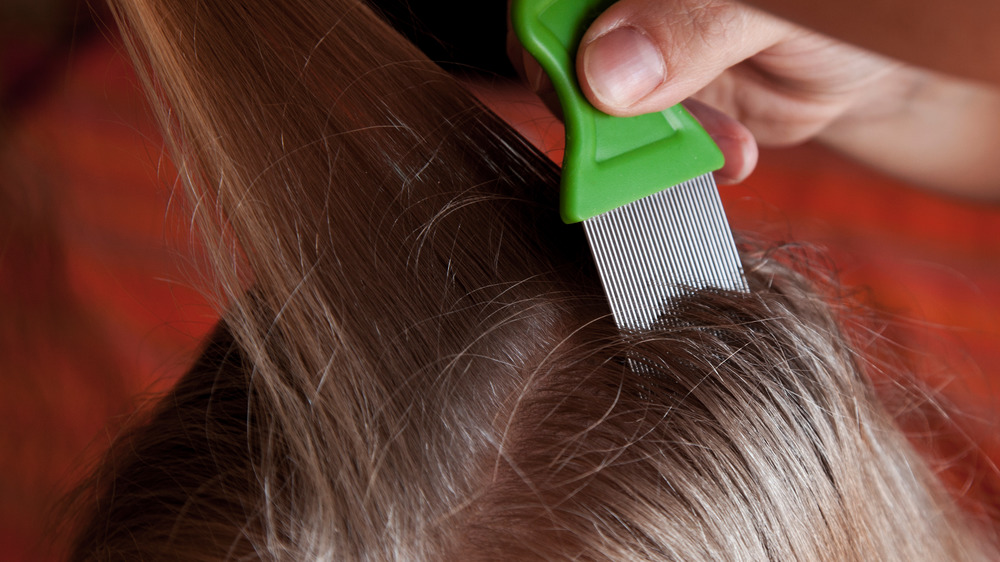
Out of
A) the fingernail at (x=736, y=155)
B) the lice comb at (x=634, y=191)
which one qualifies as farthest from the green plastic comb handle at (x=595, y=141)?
the fingernail at (x=736, y=155)

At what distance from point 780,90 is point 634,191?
725mm

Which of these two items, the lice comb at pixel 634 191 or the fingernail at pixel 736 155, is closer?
the lice comb at pixel 634 191

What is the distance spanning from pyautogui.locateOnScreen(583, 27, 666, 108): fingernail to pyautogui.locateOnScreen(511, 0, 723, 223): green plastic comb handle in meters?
0.02

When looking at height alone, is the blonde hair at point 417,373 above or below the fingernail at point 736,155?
above

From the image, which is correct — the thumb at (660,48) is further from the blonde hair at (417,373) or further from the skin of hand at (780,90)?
the blonde hair at (417,373)

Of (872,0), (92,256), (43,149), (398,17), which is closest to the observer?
(872,0)

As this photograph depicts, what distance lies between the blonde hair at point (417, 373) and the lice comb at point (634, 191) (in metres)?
0.04

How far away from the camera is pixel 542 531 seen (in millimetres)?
499

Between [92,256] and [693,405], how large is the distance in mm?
1500

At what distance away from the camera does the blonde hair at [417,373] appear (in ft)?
1.66

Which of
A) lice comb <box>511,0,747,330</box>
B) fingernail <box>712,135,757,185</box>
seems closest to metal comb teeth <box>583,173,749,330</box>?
lice comb <box>511,0,747,330</box>

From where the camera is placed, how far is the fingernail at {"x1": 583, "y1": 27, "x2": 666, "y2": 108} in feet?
1.80

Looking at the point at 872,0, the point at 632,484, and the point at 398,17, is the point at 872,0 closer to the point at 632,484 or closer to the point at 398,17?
the point at 632,484

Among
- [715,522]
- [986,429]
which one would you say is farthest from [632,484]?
[986,429]
